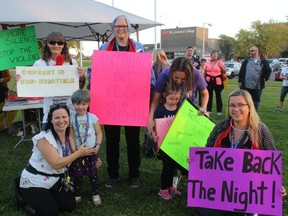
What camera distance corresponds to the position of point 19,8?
5.45 meters

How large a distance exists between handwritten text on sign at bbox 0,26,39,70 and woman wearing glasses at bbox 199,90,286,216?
2807mm

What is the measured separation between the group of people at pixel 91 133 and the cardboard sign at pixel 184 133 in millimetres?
130

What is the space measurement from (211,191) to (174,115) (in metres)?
0.95

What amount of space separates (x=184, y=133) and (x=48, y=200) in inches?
62.3

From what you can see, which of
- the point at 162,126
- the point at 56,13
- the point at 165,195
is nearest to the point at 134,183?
the point at 165,195

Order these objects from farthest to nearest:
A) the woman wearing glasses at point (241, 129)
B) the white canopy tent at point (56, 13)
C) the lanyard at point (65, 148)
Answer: the white canopy tent at point (56, 13) < the lanyard at point (65, 148) < the woman wearing glasses at point (241, 129)

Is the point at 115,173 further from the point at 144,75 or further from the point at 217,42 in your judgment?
the point at 217,42

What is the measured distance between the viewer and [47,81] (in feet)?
12.2

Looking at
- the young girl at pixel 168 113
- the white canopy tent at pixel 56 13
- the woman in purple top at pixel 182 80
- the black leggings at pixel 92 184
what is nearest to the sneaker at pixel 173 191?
the young girl at pixel 168 113

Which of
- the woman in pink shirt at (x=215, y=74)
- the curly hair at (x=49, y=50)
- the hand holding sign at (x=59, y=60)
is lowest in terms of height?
the woman in pink shirt at (x=215, y=74)

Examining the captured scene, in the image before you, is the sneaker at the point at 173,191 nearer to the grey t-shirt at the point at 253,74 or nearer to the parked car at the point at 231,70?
the grey t-shirt at the point at 253,74

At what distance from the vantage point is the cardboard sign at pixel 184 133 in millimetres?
3418

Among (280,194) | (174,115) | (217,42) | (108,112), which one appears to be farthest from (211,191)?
(217,42)

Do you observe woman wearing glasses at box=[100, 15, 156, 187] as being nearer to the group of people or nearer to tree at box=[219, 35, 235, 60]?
the group of people
